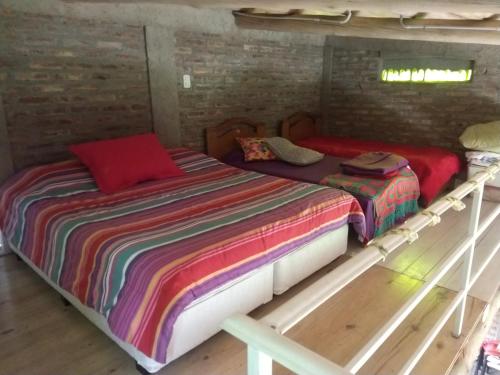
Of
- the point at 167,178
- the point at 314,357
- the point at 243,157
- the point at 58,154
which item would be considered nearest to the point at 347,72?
the point at 243,157

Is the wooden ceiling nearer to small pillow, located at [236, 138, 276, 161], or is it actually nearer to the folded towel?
the folded towel

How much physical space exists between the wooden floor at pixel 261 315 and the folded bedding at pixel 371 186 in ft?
1.36

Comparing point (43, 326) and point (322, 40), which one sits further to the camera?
point (322, 40)

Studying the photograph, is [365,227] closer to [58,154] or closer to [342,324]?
[342,324]

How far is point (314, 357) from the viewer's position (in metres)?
0.61

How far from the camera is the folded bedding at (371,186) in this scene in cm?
285

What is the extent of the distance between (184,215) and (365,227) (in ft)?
4.49

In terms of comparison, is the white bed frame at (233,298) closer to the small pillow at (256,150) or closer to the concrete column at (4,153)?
the concrete column at (4,153)

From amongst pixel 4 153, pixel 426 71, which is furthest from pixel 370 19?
pixel 4 153

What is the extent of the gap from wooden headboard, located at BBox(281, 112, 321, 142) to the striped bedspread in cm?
186

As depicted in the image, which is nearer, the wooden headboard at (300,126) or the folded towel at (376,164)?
Answer: the folded towel at (376,164)

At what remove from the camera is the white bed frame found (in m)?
1.70

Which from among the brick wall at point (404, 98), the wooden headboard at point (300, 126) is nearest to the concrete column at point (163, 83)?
the wooden headboard at point (300, 126)

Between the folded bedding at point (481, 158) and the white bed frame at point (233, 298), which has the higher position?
the folded bedding at point (481, 158)
